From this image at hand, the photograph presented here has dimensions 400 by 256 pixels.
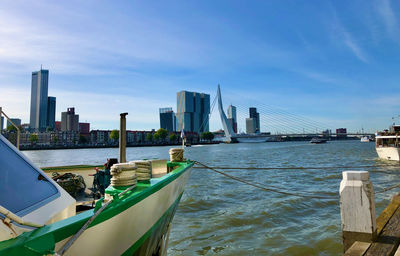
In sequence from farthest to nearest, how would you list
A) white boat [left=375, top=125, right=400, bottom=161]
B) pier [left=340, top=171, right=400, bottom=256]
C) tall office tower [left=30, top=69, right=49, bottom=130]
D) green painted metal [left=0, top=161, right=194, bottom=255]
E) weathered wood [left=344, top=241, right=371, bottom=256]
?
tall office tower [left=30, top=69, right=49, bottom=130] < white boat [left=375, top=125, right=400, bottom=161] < pier [left=340, top=171, right=400, bottom=256] < weathered wood [left=344, top=241, right=371, bottom=256] < green painted metal [left=0, top=161, right=194, bottom=255]

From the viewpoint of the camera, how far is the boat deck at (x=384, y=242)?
9.98 ft

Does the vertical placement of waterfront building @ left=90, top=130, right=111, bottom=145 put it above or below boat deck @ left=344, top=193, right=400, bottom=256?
above

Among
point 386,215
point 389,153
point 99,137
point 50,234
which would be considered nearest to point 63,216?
point 50,234

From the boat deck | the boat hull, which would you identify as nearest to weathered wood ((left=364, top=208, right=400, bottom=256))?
the boat deck

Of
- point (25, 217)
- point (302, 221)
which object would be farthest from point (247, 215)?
point (25, 217)

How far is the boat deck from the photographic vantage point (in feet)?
9.98

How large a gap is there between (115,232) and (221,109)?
9248cm

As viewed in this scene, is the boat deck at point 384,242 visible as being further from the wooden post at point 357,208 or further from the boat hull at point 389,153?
the boat hull at point 389,153

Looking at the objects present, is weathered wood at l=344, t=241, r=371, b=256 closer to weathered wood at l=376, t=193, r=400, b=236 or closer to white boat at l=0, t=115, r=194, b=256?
weathered wood at l=376, t=193, r=400, b=236

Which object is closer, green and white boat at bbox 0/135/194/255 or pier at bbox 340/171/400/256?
green and white boat at bbox 0/135/194/255

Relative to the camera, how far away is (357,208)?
3.31 m

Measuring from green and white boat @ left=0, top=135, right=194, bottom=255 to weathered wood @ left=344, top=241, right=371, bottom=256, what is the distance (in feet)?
8.68

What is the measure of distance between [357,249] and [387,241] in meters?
0.56

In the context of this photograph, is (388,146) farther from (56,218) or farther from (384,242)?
(56,218)
